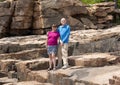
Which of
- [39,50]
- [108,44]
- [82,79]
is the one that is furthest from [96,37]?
[82,79]

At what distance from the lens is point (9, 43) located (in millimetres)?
21844

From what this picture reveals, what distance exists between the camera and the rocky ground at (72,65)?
1245 centimetres

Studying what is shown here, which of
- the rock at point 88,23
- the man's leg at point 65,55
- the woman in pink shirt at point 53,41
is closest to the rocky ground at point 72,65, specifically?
the man's leg at point 65,55

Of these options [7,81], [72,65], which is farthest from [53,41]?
[7,81]

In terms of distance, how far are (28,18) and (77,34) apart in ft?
17.4

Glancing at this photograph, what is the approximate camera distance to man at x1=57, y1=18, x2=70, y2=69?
44.4ft

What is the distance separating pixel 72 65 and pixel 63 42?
1714 millimetres

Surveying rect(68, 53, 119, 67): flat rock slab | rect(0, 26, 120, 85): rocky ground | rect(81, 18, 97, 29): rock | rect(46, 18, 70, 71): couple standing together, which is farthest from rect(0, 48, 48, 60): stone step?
rect(81, 18, 97, 29): rock

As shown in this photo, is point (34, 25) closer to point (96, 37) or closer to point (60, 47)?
point (96, 37)

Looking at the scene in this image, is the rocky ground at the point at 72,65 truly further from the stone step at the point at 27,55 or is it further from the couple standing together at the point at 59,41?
the couple standing together at the point at 59,41

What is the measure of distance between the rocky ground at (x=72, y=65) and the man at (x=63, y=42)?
53 cm

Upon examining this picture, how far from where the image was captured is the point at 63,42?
538 inches

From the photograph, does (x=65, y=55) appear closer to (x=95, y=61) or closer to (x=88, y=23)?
(x=95, y=61)

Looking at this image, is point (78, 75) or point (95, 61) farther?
point (95, 61)
